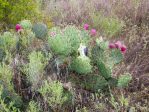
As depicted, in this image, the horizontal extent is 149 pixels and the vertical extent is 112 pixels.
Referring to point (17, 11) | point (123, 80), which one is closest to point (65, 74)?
point (123, 80)

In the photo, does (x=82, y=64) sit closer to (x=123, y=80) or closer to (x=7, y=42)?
(x=123, y=80)

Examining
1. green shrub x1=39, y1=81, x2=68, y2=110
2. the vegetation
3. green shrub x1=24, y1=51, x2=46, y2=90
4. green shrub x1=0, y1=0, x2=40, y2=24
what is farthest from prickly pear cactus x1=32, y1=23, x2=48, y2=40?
green shrub x1=0, y1=0, x2=40, y2=24

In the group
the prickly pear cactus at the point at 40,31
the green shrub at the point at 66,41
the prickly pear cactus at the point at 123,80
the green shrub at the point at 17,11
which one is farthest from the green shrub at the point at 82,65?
the green shrub at the point at 17,11

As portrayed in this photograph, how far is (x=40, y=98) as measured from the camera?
328 centimetres

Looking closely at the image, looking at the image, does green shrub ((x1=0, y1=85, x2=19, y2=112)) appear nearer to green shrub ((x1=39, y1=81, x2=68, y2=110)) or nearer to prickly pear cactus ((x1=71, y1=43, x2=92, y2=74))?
green shrub ((x1=39, y1=81, x2=68, y2=110))

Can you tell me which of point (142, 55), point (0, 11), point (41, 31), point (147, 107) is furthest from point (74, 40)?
point (0, 11)

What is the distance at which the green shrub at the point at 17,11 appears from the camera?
15.8 feet

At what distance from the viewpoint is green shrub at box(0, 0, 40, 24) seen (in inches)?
189

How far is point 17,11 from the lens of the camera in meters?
4.81

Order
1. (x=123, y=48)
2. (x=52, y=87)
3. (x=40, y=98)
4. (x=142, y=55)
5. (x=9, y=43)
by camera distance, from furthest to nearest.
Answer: (x=142, y=55) → (x=123, y=48) → (x=9, y=43) → (x=40, y=98) → (x=52, y=87)

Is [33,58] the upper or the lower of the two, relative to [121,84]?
upper

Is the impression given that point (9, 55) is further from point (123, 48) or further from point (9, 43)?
point (123, 48)

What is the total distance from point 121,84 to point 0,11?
2.08 meters

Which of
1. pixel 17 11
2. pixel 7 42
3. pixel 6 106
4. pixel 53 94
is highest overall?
pixel 17 11
